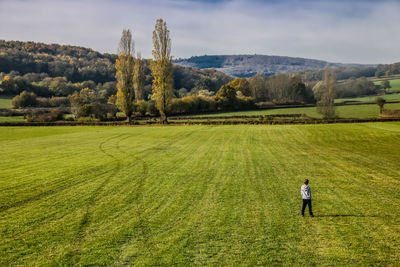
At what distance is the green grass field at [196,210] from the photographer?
9148 millimetres

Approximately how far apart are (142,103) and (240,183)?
198 feet

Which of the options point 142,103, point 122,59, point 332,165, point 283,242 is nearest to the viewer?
point 283,242

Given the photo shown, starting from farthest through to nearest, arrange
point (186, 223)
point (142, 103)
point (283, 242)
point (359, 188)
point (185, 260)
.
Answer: point (142, 103), point (359, 188), point (186, 223), point (283, 242), point (185, 260)

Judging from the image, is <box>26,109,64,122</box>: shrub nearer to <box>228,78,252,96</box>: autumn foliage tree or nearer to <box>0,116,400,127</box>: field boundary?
<box>0,116,400,127</box>: field boundary

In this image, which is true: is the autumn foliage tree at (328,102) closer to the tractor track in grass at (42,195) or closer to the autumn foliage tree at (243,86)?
the autumn foliage tree at (243,86)

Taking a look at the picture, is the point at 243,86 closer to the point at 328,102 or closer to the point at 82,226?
the point at 328,102

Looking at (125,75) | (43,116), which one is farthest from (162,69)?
(43,116)

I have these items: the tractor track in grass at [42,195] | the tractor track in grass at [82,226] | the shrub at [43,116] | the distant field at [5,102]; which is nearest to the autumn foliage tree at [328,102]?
the shrub at [43,116]

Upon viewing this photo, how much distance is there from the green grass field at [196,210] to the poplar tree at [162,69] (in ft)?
108

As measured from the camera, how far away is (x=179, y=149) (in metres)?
28.8

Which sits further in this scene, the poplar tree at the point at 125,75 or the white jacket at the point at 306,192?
the poplar tree at the point at 125,75

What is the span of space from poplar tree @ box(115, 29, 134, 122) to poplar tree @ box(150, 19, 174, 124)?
17.7ft

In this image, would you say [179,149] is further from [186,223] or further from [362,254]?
[362,254]

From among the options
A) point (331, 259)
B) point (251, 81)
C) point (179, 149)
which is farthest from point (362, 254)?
point (251, 81)
